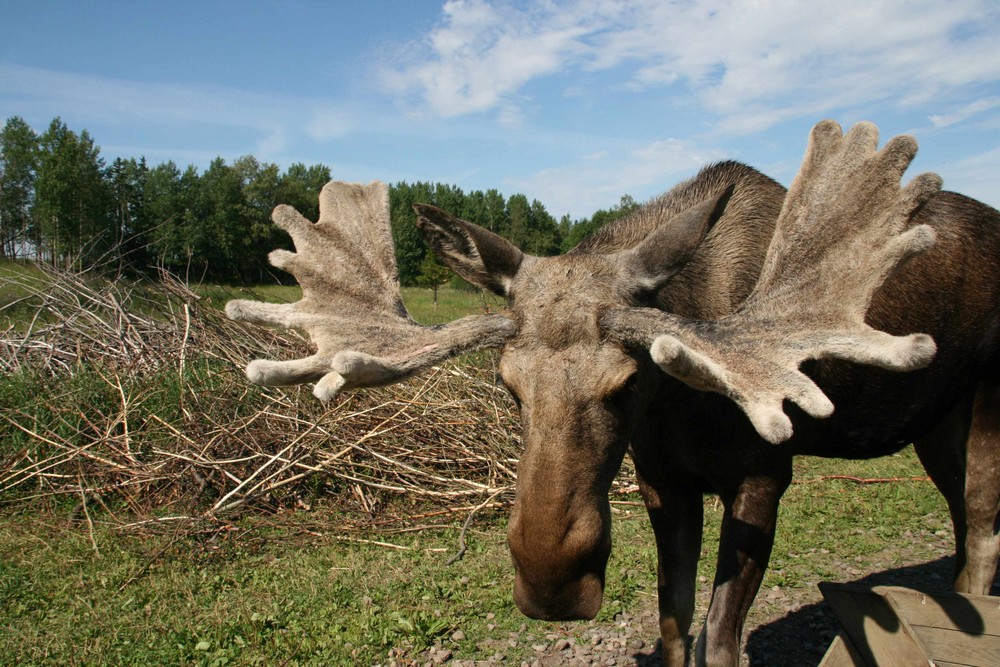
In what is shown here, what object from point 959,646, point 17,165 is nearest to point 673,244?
point 959,646

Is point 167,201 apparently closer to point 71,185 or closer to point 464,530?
point 71,185

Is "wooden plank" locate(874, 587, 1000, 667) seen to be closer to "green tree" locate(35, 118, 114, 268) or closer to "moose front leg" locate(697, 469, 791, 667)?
"moose front leg" locate(697, 469, 791, 667)

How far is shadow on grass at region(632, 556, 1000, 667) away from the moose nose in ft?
7.19

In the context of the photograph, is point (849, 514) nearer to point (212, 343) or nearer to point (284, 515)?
point (284, 515)

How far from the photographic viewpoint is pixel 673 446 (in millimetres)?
3275

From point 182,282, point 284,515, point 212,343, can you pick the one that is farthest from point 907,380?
point 182,282

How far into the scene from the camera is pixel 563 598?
2283 millimetres

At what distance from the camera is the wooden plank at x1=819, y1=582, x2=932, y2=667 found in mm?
3184

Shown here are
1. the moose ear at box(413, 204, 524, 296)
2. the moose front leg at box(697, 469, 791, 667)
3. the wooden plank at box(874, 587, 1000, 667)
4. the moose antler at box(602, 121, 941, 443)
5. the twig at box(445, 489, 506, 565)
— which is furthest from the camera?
the twig at box(445, 489, 506, 565)

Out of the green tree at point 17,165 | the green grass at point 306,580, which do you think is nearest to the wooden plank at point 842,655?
the green grass at point 306,580

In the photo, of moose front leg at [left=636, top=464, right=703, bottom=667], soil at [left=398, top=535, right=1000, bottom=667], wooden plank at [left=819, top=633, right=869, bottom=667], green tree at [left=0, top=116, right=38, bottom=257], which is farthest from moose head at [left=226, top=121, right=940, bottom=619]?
green tree at [left=0, top=116, right=38, bottom=257]

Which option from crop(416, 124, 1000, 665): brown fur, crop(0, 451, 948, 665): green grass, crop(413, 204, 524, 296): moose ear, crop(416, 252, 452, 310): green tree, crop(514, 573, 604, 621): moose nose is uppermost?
crop(416, 252, 452, 310): green tree

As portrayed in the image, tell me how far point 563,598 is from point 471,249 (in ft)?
4.66

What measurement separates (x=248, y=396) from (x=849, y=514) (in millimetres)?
6049
